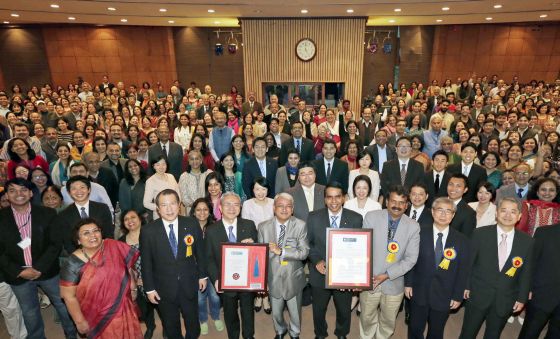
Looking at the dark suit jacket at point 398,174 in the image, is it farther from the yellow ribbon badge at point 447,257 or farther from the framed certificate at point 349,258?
the framed certificate at point 349,258

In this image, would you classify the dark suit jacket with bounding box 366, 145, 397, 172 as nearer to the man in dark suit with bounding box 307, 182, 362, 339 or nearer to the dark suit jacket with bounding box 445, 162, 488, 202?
the dark suit jacket with bounding box 445, 162, 488, 202

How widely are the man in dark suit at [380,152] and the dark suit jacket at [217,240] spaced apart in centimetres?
317

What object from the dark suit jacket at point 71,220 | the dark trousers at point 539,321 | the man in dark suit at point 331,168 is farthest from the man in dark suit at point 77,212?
the dark trousers at point 539,321

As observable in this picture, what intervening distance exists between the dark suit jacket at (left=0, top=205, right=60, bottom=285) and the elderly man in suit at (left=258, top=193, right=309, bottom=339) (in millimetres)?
2321

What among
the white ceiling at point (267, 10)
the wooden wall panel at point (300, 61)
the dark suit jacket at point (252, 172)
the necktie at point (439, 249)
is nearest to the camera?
the necktie at point (439, 249)

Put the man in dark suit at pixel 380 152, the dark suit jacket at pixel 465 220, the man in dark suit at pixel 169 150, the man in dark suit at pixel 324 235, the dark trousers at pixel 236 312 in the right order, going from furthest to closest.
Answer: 1. the man in dark suit at pixel 169 150
2. the man in dark suit at pixel 380 152
3. the dark suit jacket at pixel 465 220
4. the dark trousers at pixel 236 312
5. the man in dark suit at pixel 324 235

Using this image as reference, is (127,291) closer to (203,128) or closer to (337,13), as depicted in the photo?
(203,128)

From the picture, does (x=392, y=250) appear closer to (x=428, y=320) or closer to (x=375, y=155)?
(x=428, y=320)

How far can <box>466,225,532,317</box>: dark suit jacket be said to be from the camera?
124 inches

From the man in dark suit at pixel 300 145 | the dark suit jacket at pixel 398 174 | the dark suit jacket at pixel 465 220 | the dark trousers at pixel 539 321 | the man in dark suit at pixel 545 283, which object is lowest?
the dark trousers at pixel 539 321

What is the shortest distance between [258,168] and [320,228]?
2093mm

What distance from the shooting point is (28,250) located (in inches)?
143

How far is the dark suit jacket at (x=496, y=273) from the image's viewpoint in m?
3.16

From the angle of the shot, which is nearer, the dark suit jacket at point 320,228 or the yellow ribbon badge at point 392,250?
the yellow ribbon badge at point 392,250
